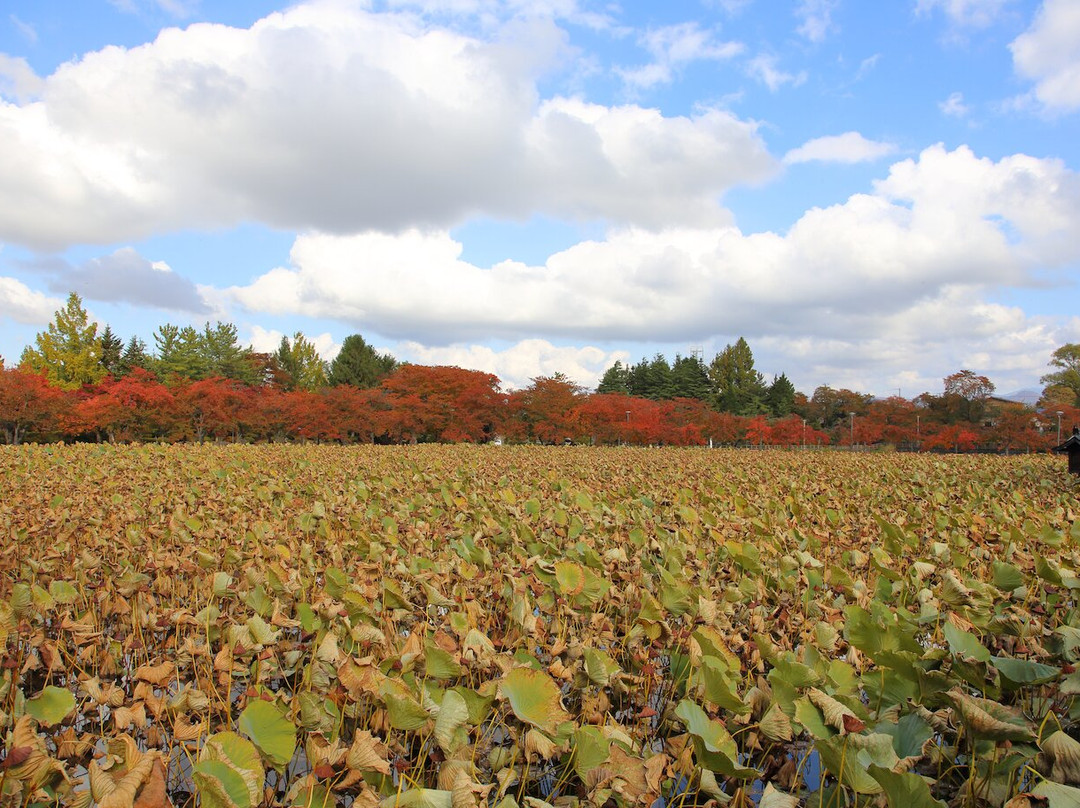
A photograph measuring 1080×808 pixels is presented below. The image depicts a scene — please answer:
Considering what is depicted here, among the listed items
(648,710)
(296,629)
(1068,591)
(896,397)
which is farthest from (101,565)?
(896,397)

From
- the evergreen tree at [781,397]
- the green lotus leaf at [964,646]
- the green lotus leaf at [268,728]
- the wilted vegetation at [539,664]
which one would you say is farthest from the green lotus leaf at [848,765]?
the evergreen tree at [781,397]

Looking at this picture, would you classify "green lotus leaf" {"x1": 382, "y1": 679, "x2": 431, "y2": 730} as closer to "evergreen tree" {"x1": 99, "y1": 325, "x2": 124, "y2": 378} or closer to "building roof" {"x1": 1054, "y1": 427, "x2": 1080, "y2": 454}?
"building roof" {"x1": 1054, "y1": 427, "x2": 1080, "y2": 454}

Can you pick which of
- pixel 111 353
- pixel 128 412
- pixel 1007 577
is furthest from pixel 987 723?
pixel 111 353

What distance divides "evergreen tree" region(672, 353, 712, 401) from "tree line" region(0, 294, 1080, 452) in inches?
642

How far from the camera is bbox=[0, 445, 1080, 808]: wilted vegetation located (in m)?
2.01

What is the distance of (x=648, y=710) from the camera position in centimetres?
258

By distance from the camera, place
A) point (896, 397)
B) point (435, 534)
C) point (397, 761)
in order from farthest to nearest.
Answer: point (896, 397), point (435, 534), point (397, 761)

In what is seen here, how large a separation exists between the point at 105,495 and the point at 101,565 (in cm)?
410

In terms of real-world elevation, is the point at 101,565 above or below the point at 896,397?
below

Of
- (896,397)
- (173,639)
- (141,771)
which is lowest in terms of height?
(173,639)

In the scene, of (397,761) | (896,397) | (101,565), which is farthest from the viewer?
(896,397)

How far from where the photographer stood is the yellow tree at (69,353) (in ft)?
105

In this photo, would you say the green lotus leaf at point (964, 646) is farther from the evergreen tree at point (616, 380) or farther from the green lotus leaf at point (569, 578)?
the evergreen tree at point (616, 380)

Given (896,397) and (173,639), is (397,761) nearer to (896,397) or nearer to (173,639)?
(173,639)
